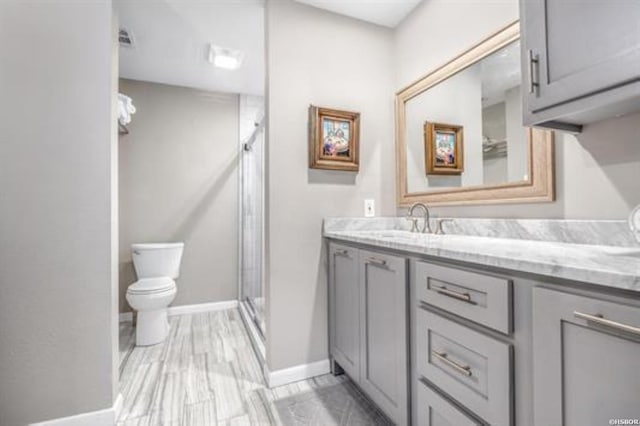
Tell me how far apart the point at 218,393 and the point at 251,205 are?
169 cm

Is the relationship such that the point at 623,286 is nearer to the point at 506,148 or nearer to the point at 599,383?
the point at 599,383

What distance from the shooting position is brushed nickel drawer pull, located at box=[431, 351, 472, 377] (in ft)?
3.07

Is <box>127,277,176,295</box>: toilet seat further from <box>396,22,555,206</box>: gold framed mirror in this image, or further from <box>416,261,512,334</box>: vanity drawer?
<box>416,261,512,334</box>: vanity drawer

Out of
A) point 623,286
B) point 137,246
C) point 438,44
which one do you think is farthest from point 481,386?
point 137,246

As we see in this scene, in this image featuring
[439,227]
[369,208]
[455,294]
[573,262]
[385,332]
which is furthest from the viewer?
[369,208]

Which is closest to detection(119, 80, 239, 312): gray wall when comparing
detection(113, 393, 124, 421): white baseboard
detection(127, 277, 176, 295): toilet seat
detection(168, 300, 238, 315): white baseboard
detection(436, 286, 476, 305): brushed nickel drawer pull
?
detection(168, 300, 238, 315): white baseboard

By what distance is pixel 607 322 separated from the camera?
1.96ft

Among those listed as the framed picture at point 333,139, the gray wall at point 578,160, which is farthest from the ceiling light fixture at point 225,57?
the gray wall at point 578,160

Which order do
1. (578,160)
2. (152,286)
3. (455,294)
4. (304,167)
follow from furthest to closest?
(152,286)
(304,167)
(578,160)
(455,294)

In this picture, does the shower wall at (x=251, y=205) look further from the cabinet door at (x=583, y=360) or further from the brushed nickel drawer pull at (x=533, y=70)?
the cabinet door at (x=583, y=360)

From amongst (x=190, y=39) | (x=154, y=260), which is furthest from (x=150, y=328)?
(x=190, y=39)

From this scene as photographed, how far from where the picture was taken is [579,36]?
0.88m

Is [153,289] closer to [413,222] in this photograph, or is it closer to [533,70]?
[413,222]

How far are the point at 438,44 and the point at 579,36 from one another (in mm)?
1086
